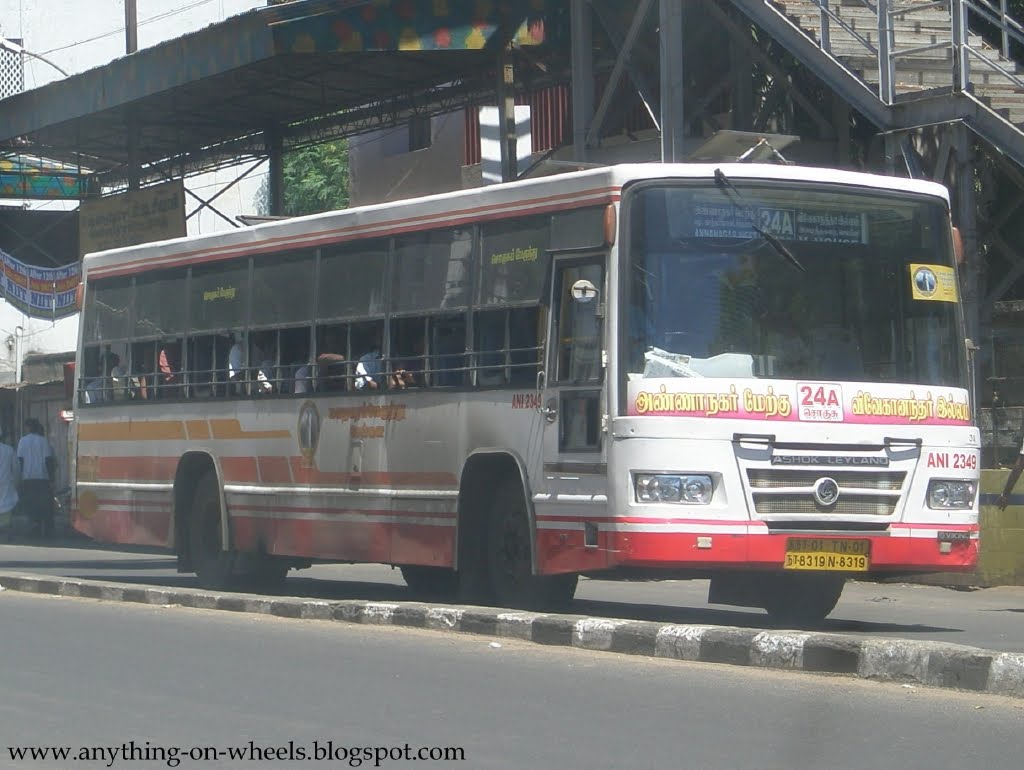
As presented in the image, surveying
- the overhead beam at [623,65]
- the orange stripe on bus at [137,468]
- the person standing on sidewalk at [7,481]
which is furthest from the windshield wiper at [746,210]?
the person standing on sidewalk at [7,481]

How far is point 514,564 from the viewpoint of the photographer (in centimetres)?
1155

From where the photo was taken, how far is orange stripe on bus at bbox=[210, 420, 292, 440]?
45.6 ft

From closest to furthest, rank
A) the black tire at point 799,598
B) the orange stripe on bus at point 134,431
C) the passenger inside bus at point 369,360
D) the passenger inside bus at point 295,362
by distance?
the black tire at point 799,598 < the passenger inside bus at point 369,360 < the passenger inside bus at point 295,362 < the orange stripe on bus at point 134,431

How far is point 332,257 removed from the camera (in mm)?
13375

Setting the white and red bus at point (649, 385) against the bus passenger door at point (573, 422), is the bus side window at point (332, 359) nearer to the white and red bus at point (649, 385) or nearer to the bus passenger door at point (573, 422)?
the white and red bus at point (649, 385)

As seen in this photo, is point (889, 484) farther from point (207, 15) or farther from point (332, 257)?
point (207, 15)

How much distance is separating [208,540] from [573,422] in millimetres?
5338

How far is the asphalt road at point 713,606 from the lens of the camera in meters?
11.5

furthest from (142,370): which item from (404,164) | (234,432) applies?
(404,164)

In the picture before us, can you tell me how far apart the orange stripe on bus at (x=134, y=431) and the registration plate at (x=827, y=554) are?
661 cm

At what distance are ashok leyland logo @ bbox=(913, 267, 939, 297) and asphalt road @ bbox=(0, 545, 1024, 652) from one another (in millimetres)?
2170

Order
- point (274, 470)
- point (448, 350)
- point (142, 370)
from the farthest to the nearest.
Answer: point (142, 370) < point (274, 470) < point (448, 350)

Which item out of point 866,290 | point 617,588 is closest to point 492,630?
point 866,290

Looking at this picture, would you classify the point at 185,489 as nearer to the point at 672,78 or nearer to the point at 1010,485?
the point at 672,78
